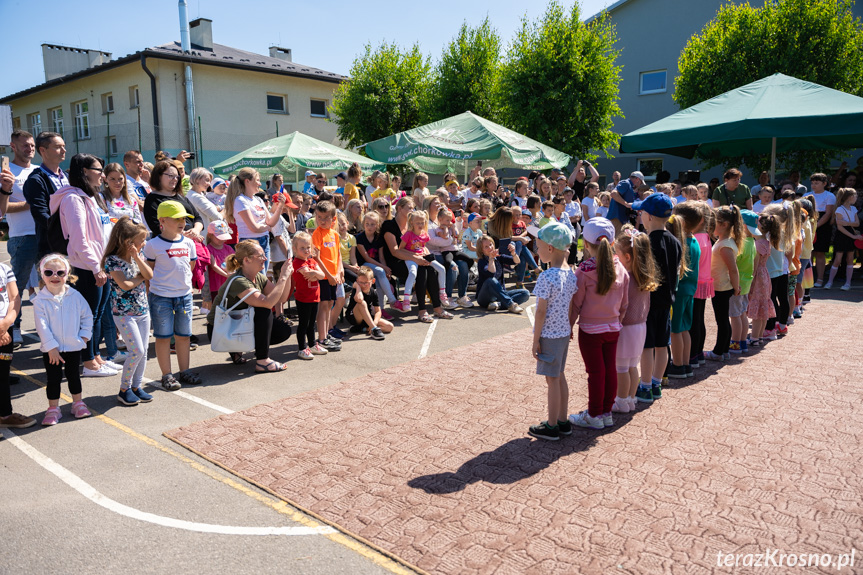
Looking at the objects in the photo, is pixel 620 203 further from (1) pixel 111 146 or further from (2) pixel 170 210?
(1) pixel 111 146

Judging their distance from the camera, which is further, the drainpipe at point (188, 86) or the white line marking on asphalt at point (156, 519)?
the drainpipe at point (188, 86)

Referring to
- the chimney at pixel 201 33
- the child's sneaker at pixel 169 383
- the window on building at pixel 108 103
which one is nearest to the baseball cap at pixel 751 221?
the child's sneaker at pixel 169 383

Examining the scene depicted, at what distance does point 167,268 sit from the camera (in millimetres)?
5867

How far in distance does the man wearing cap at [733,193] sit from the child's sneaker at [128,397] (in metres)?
10.6

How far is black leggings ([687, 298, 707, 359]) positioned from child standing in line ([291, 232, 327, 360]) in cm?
435

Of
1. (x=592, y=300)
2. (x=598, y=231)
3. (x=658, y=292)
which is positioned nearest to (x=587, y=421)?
(x=592, y=300)

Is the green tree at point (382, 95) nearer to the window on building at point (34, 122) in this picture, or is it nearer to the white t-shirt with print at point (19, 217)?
the window on building at point (34, 122)

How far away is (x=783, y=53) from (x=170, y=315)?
22.4m


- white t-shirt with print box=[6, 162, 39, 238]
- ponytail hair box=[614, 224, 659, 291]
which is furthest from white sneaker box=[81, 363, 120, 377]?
ponytail hair box=[614, 224, 659, 291]

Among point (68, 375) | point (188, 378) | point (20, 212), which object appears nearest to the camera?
point (68, 375)

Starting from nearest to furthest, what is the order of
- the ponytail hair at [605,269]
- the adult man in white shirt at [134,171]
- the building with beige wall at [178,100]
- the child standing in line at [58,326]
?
1. the ponytail hair at [605,269]
2. the child standing in line at [58,326]
3. the adult man in white shirt at [134,171]
4. the building with beige wall at [178,100]

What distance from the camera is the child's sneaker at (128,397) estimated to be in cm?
563

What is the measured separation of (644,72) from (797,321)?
2420 cm

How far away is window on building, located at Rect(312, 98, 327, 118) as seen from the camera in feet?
108
